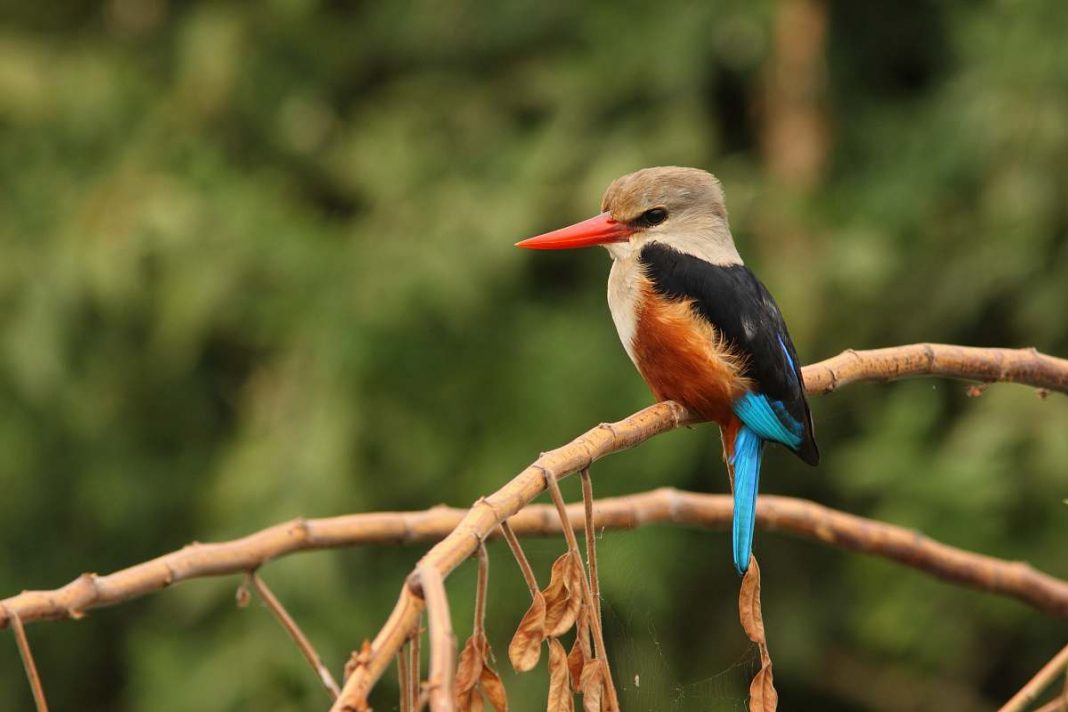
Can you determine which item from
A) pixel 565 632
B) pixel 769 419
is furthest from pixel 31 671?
pixel 769 419

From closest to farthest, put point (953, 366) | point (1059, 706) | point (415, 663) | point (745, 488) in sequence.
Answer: point (415, 663), point (1059, 706), point (953, 366), point (745, 488)

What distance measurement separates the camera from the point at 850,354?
1.52 metres

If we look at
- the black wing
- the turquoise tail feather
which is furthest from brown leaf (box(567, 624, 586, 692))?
the black wing

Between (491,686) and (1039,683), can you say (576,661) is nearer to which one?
(491,686)

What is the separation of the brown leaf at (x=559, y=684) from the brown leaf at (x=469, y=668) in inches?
3.1

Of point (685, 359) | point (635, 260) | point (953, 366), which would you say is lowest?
point (953, 366)

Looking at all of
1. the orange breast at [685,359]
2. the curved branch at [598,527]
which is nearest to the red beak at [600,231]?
the orange breast at [685,359]

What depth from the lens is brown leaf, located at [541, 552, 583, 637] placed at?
1045mm

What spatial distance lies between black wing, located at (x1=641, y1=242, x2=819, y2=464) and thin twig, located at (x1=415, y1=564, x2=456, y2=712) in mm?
1065

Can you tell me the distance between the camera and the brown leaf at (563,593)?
1045 mm

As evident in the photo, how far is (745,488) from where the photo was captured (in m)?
1.69

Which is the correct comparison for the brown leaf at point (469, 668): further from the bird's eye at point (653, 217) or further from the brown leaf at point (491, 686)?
the bird's eye at point (653, 217)

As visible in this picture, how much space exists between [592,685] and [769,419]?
0.88 meters

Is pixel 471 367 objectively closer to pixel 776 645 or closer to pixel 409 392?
pixel 409 392
